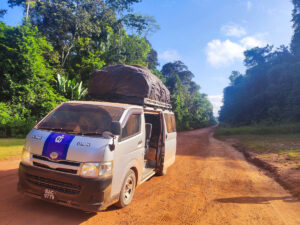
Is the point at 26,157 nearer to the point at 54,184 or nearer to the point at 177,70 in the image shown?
the point at 54,184

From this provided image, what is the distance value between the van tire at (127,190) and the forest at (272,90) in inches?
→ 1240

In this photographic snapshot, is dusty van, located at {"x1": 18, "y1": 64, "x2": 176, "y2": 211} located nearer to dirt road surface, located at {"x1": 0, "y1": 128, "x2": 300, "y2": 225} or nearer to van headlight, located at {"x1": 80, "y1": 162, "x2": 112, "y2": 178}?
van headlight, located at {"x1": 80, "y1": 162, "x2": 112, "y2": 178}

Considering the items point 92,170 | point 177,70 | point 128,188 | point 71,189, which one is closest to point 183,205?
point 128,188

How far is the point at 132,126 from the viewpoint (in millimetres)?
→ 4223

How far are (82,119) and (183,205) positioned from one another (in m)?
2.77

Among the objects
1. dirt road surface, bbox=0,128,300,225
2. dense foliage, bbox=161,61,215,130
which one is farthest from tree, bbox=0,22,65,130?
dense foliage, bbox=161,61,215,130

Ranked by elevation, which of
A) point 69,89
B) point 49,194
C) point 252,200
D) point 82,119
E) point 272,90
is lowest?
point 252,200

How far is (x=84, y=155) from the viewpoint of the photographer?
314cm

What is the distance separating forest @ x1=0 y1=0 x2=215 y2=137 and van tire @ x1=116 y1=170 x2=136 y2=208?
10512mm

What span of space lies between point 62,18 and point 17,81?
8674mm

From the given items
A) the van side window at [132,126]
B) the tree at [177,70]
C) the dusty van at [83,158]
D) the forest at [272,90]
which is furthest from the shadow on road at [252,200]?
the tree at [177,70]

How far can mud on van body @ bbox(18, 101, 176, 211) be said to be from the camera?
10.2ft

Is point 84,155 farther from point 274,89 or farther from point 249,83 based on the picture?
point 249,83

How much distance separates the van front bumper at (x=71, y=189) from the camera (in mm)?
3072
